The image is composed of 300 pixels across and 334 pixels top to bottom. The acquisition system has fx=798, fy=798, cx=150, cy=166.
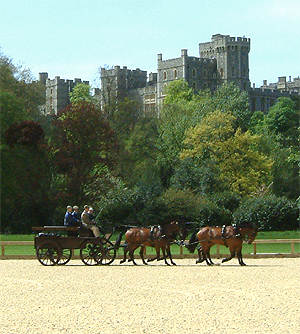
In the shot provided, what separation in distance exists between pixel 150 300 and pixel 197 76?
118500mm

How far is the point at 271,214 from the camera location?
41.5 m

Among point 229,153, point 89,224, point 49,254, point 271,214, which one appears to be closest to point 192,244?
A: point 89,224

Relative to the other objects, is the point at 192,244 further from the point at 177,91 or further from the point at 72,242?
the point at 177,91

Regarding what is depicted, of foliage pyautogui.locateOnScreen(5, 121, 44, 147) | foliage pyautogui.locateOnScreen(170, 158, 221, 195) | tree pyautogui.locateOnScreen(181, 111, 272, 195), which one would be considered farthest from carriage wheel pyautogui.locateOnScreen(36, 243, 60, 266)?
tree pyautogui.locateOnScreen(181, 111, 272, 195)

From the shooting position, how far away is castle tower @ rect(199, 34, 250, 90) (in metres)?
136

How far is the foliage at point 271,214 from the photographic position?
136 feet

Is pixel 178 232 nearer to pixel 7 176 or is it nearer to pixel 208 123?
pixel 7 176

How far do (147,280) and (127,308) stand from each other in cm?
466

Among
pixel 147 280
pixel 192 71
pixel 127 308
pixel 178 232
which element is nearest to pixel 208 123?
A: pixel 178 232

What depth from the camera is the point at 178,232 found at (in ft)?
75.3

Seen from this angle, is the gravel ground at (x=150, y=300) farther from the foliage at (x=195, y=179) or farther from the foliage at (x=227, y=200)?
the foliage at (x=195, y=179)

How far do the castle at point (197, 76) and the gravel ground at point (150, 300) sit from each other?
10764 cm

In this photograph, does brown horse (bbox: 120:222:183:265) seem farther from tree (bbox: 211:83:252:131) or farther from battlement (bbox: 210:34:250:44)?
battlement (bbox: 210:34:250:44)

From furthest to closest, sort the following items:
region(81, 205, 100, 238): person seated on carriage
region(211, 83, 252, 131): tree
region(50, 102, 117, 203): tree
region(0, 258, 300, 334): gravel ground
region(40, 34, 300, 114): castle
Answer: region(40, 34, 300, 114): castle < region(211, 83, 252, 131): tree < region(50, 102, 117, 203): tree < region(81, 205, 100, 238): person seated on carriage < region(0, 258, 300, 334): gravel ground
